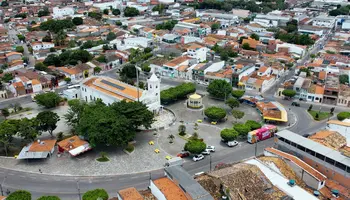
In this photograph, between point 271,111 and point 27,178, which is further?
point 271,111

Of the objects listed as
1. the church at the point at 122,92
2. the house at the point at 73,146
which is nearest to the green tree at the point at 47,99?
the church at the point at 122,92

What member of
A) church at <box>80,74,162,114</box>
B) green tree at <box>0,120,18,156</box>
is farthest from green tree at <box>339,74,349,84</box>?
green tree at <box>0,120,18,156</box>

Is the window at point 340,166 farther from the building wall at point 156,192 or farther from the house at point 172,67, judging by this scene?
the house at point 172,67

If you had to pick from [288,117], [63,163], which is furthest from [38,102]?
[288,117]

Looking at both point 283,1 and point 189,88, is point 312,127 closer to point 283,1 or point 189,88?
point 189,88

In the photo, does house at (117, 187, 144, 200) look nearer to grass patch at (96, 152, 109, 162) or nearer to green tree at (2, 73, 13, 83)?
grass patch at (96, 152, 109, 162)

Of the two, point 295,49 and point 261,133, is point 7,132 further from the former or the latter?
point 295,49
